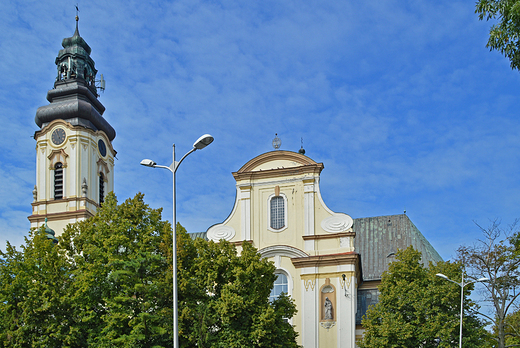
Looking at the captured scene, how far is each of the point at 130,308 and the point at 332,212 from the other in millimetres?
14261

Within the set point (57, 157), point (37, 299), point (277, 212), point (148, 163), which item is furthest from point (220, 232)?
point (148, 163)

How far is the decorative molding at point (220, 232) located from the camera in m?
37.8

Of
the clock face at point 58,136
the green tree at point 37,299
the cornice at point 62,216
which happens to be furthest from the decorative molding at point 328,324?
the clock face at point 58,136

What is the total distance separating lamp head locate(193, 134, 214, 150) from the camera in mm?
18281

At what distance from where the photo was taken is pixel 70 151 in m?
48.2

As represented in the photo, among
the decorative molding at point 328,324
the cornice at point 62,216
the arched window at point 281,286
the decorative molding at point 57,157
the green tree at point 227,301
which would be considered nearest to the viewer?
the green tree at point 227,301

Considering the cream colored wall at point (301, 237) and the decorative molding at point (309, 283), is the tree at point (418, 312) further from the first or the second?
the decorative molding at point (309, 283)

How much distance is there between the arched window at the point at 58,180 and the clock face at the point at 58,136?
1.69 meters

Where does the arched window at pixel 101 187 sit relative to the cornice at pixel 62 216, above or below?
above

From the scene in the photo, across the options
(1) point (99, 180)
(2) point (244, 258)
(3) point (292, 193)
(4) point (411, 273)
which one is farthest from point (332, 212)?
(1) point (99, 180)

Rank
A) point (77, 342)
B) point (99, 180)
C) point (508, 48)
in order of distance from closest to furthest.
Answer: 1. point (508, 48)
2. point (77, 342)
3. point (99, 180)

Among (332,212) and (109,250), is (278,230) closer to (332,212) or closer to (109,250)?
(332,212)

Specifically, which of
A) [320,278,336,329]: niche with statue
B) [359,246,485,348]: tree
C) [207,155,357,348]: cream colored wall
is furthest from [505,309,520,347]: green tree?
[320,278,336,329]: niche with statue

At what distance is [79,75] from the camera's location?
51656mm
